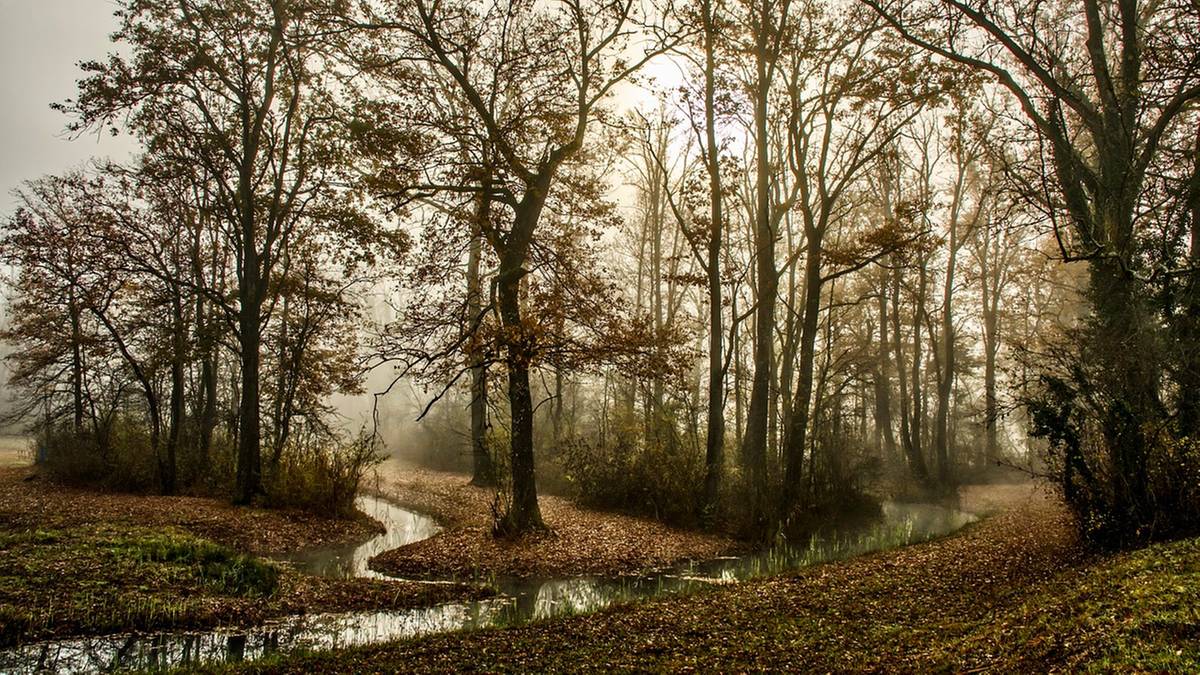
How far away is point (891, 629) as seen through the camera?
6082mm

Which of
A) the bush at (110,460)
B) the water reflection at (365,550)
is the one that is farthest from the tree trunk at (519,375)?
the bush at (110,460)

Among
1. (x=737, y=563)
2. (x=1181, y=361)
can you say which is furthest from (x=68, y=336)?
(x=1181, y=361)

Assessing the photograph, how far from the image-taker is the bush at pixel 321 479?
15422mm

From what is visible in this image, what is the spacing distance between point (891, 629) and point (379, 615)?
5.71m

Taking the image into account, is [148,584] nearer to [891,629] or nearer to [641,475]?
[891,629]

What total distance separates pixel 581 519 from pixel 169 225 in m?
14.9

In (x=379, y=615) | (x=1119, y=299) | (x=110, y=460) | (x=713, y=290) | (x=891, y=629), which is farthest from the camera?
(x=110, y=460)

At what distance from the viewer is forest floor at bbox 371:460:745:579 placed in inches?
437

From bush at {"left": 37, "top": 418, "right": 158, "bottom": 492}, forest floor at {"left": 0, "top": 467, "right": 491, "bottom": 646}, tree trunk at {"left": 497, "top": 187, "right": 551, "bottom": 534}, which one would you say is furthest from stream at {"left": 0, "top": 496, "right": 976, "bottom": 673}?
bush at {"left": 37, "top": 418, "right": 158, "bottom": 492}

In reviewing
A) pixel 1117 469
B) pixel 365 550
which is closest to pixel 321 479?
pixel 365 550

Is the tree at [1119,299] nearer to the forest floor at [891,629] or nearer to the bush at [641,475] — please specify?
the forest floor at [891,629]

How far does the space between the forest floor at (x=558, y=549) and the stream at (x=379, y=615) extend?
407 millimetres

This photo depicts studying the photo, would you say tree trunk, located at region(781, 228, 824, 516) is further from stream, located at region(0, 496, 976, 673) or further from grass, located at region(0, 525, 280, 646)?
grass, located at region(0, 525, 280, 646)

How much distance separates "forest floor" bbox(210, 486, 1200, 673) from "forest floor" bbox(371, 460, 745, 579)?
381 cm
